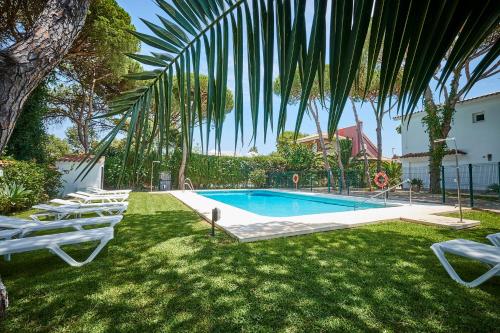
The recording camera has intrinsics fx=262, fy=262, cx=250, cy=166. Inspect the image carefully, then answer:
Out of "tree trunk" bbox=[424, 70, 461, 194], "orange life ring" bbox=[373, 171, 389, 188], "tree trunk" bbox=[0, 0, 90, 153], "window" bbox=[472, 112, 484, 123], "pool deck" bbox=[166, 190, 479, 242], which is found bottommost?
"pool deck" bbox=[166, 190, 479, 242]

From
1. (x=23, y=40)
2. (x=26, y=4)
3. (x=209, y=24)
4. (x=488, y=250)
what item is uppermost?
(x=26, y=4)

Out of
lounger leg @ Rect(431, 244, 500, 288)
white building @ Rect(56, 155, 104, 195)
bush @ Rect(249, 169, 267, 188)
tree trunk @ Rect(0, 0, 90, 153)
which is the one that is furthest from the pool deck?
bush @ Rect(249, 169, 267, 188)

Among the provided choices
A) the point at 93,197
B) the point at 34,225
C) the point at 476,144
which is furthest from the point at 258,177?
the point at 34,225

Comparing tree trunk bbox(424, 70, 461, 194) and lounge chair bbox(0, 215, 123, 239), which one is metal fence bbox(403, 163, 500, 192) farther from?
lounge chair bbox(0, 215, 123, 239)

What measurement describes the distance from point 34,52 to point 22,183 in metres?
8.73

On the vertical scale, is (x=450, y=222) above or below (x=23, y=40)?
below

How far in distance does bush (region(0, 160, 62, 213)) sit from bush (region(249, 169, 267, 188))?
576 inches

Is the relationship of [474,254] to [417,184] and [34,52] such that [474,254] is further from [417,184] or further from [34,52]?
[417,184]

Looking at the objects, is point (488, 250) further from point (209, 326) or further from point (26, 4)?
point (26, 4)

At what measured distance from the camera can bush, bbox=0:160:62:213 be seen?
7323mm

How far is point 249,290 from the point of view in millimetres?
2916

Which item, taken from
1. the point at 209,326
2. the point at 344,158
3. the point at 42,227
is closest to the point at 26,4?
the point at 42,227

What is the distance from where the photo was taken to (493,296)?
2.79 meters

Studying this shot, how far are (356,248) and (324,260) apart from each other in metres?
0.91
